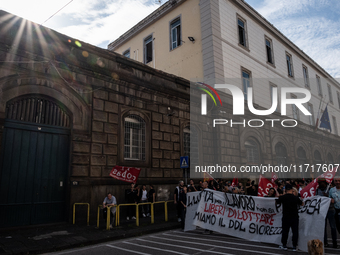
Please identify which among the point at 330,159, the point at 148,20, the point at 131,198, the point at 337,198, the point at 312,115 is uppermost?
the point at 148,20

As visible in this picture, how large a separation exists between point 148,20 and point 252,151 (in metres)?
14.9

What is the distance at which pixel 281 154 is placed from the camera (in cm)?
2600

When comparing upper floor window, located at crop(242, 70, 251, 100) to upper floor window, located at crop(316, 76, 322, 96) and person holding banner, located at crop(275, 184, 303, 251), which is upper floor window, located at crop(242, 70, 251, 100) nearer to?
person holding banner, located at crop(275, 184, 303, 251)

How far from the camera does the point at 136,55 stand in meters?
26.7

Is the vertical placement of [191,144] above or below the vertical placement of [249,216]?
above

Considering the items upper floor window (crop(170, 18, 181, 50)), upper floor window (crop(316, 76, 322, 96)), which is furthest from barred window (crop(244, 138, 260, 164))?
upper floor window (crop(316, 76, 322, 96))

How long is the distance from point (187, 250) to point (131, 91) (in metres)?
8.93

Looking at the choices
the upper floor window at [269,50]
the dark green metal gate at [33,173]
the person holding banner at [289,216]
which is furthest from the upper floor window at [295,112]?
the dark green metal gate at [33,173]

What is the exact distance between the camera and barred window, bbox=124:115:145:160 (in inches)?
557

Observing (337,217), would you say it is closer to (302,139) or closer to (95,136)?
(95,136)

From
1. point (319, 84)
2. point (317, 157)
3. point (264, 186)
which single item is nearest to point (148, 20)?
point (264, 186)

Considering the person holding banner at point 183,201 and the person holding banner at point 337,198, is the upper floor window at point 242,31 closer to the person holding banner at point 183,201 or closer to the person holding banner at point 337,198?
the person holding banner at point 183,201

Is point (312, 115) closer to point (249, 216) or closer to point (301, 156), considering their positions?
point (301, 156)

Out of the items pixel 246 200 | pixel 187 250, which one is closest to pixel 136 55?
pixel 246 200
